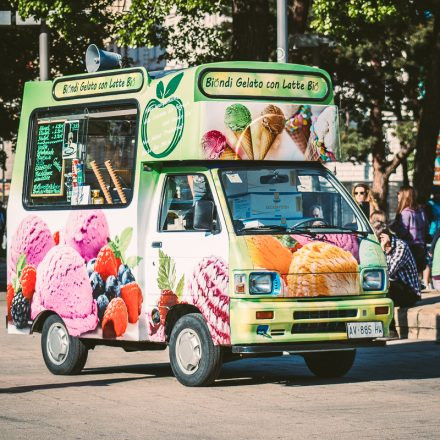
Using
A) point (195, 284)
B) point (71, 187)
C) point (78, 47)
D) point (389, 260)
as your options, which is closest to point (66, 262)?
point (71, 187)

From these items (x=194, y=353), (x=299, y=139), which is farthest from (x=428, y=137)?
(x=194, y=353)

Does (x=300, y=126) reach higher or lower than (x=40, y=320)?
higher

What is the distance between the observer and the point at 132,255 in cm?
1219

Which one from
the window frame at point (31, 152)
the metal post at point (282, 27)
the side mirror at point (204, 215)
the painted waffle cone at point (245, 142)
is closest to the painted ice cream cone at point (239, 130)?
the painted waffle cone at point (245, 142)

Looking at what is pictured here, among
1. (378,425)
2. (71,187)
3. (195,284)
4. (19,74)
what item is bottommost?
(378,425)

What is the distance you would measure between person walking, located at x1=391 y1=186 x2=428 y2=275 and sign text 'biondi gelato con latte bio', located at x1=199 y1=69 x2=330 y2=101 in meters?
6.72

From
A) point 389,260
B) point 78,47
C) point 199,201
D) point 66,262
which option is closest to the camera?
point 199,201

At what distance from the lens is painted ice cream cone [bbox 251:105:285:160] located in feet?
38.9

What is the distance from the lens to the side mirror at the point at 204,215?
11.4 m

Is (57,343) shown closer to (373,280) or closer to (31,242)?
(31,242)

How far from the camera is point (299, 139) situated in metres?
12.1

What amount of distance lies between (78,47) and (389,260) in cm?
1788

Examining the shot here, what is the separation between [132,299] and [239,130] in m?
1.77

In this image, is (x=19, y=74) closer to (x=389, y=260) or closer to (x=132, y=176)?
(x=389, y=260)
